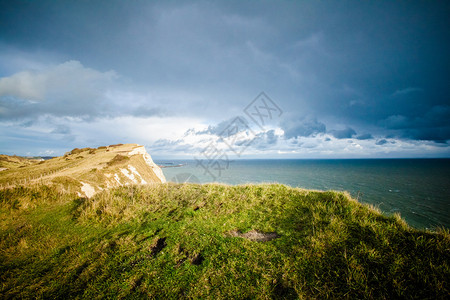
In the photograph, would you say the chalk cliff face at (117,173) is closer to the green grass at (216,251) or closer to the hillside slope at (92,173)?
the hillside slope at (92,173)

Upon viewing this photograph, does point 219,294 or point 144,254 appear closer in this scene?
point 219,294

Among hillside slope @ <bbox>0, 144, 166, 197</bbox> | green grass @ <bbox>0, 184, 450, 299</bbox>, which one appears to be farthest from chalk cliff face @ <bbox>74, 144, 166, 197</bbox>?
green grass @ <bbox>0, 184, 450, 299</bbox>

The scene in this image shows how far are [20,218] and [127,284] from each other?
7884 millimetres

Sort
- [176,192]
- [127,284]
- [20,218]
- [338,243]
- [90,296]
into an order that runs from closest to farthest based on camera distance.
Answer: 1. [90,296]
2. [127,284]
3. [338,243]
4. [20,218]
5. [176,192]

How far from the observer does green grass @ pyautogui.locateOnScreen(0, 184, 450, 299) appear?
391 cm

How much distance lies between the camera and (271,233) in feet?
20.5

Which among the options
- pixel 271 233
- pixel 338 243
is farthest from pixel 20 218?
pixel 338 243

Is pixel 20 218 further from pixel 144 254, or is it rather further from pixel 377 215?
pixel 377 215

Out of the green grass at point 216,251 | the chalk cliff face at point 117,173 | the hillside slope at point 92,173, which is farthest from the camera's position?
the chalk cliff face at point 117,173

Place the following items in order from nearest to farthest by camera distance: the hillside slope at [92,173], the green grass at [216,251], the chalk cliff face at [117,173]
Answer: the green grass at [216,251], the hillside slope at [92,173], the chalk cliff face at [117,173]

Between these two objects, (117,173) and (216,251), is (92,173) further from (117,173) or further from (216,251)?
(216,251)

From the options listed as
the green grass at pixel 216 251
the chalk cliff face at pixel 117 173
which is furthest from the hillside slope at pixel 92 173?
the green grass at pixel 216 251

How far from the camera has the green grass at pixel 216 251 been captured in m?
3.91

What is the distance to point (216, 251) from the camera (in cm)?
517
